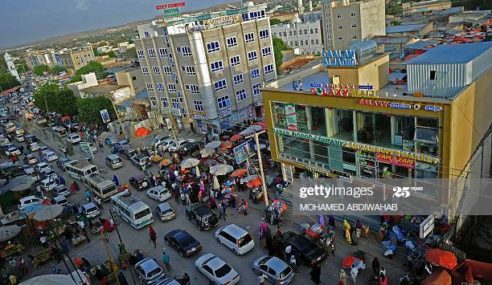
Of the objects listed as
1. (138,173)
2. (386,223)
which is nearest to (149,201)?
(138,173)

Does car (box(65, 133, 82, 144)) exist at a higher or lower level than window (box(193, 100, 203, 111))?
lower

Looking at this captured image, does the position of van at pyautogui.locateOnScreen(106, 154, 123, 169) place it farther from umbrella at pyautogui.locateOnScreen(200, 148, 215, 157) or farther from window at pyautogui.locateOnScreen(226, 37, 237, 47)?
window at pyautogui.locateOnScreen(226, 37, 237, 47)

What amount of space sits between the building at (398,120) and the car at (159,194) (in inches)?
423

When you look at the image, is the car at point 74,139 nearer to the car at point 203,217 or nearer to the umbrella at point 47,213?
the umbrella at point 47,213

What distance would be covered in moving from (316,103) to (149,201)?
16.7 metres

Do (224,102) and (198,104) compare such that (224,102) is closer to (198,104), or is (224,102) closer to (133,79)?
(198,104)

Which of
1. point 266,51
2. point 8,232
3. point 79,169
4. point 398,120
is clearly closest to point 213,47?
point 266,51

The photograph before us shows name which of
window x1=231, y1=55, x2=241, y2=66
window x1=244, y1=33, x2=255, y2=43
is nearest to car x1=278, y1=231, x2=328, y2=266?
window x1=231, y1=55, x2=241, y2=66

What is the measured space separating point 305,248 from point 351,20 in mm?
66940

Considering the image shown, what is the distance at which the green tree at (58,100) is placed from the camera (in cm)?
6512

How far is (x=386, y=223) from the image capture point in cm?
2064

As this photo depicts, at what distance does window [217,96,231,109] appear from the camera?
45.1 metres

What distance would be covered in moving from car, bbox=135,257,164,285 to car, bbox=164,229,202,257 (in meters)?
2.10

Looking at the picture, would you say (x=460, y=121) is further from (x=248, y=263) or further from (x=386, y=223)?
(x=248, y=263)
